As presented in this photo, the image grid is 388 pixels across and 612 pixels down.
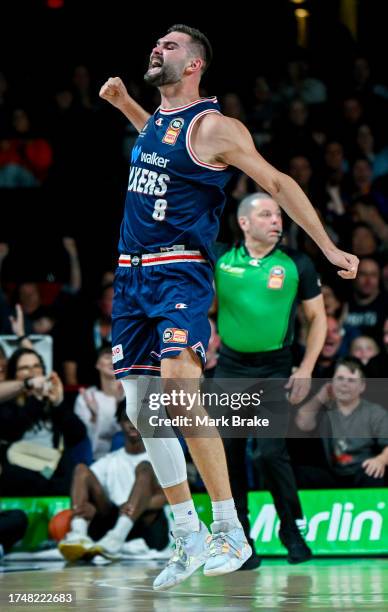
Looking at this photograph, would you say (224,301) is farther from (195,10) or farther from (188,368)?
(195,10)

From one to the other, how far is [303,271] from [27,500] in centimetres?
300

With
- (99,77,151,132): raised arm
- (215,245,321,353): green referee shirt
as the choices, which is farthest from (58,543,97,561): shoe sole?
(99,77,151,132): raised arm

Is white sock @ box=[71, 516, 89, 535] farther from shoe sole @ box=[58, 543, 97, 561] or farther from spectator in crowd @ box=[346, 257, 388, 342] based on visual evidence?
spectator in crowd @ box=[346, 257, 388, 342]

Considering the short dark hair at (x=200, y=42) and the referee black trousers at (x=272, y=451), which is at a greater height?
the short dark hair at (x=200, y=42)

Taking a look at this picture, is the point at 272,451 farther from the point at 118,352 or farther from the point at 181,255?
the point at 181,255

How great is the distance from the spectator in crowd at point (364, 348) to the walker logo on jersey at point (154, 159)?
14.8ft

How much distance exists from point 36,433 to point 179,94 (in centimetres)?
430

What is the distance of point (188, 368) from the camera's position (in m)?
6.08

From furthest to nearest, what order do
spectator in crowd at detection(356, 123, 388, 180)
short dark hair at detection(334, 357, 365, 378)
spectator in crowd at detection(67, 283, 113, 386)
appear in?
spectator in crowd at detection(356, 123, 388, 180) → spectator in crowd at detection(67, 283, 113, 386) → short dark hair at detection(334, 357, 365, 378)

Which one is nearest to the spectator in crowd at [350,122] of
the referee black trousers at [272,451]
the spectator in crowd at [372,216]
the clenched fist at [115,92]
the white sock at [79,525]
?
the spectator in crowd at [372,216]

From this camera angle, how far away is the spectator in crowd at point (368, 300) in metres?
11.4

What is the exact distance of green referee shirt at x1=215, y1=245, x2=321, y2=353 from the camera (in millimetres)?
8312

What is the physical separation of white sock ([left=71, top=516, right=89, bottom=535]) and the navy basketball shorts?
2999 millimetres

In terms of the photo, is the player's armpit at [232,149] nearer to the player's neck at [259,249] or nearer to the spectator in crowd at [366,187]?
the player's neck at [259,249]
